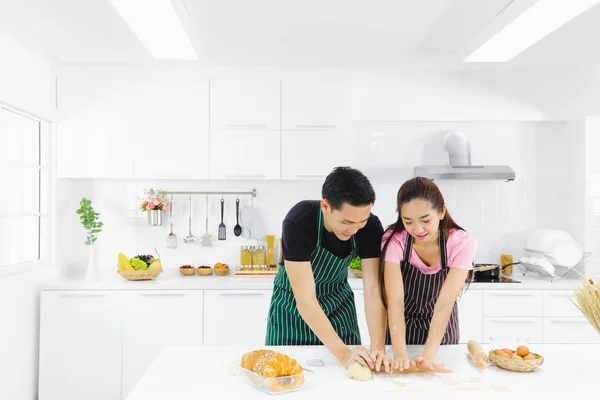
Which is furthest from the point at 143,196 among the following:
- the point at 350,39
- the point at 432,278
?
the point at 432,278

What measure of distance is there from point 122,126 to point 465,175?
2.58 metres

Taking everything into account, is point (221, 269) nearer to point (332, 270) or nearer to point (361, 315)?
point (361, 315)

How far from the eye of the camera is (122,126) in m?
4.19

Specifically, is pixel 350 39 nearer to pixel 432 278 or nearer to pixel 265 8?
pixel 265 8

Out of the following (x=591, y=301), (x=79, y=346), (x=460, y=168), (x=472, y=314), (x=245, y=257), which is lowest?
(x=79, y=346)

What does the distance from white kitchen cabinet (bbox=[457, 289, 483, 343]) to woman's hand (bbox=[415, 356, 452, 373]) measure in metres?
2.24

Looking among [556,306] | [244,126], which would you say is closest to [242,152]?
[244,126]

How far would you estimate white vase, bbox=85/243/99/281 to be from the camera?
4129 millimetres

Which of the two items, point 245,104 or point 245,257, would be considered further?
point 245,257

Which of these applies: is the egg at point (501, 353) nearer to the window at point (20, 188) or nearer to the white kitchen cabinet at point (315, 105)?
the white kitchen cabinet at point (315, 105)

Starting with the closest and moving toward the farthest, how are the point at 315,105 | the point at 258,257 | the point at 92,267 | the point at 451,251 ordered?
1. the point at 451,251
2. the point at 92,267
3. the point at 315,105
4. the point at 258,257

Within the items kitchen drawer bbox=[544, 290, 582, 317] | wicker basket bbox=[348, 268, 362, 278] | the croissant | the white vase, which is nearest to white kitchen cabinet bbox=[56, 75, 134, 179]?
the white vase

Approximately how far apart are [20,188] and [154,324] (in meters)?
1.36

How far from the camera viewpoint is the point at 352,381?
1783mm
